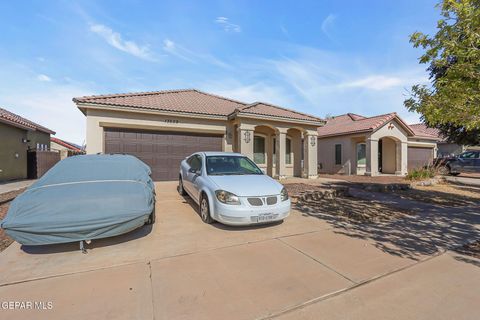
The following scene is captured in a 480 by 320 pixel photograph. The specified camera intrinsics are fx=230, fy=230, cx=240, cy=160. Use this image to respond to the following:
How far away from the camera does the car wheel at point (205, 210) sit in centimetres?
502

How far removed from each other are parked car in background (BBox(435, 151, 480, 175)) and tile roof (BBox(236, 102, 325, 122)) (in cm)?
1116

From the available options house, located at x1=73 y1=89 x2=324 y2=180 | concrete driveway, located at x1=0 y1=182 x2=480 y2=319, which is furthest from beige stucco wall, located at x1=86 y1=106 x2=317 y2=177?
concrete driveway, located at x1=0 y1=182 x2=480 y2=319

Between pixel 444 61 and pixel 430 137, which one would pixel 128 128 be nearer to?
pixel 444 61

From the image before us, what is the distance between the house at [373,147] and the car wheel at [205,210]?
1355cm

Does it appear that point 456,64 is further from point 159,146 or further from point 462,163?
point 462,163

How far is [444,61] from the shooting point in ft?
16.4

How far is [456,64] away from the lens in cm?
468

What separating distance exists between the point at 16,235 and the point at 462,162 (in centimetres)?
2337

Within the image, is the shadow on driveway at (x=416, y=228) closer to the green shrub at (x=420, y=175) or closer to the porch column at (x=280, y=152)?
the porch column at (x=280, y=152)

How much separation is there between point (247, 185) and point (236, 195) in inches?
17.5

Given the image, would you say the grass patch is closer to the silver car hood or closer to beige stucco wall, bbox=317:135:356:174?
beige stucco wall, bbox=317:135:356:174

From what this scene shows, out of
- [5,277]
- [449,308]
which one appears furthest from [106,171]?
[449,308]

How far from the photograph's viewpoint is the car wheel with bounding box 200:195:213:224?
5017 millimetres

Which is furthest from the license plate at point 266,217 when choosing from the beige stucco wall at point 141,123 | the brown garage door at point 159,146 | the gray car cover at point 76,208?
the beige stucco wall at point 141,123
